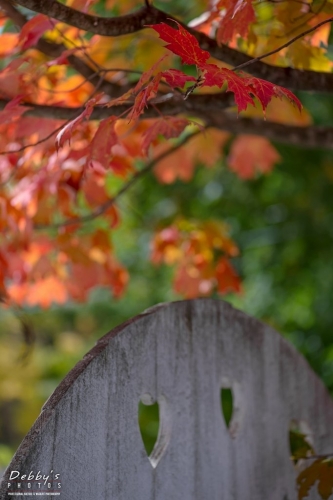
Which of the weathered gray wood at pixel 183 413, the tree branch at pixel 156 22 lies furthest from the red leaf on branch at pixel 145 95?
the weathered gray wood at pixel 183 413

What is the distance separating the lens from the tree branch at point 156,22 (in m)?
0.98

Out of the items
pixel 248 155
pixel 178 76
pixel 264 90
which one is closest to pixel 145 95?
pixel 178 76

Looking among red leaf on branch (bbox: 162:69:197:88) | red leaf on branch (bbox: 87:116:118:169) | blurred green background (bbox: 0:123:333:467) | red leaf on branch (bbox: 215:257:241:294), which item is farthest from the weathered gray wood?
blurred green background (bbox: 0:123:333:467)

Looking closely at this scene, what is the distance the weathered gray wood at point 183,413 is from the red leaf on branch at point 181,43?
46 centimetres

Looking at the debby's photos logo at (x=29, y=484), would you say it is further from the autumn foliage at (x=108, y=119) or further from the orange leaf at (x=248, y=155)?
the orange leaf at (x=248, y=155)

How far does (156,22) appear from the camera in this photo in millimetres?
1077

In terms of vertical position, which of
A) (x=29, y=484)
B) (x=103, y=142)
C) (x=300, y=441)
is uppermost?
(x=103, y=142)

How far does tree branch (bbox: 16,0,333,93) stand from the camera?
98cm

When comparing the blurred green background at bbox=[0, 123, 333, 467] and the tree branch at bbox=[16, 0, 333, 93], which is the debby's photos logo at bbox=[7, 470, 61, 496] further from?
the blurred green background at bbox=[0, 123, 333, 467]

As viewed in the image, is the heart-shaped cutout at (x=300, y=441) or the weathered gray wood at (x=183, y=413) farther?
the heart-shaped cutout at (x=300, y=441)

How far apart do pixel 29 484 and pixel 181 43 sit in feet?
2.27

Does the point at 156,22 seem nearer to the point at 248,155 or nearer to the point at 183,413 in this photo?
the point at 183,413

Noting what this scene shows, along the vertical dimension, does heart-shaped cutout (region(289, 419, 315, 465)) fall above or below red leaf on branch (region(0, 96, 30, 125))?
below

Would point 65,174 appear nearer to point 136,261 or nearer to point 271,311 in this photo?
point 271,311
